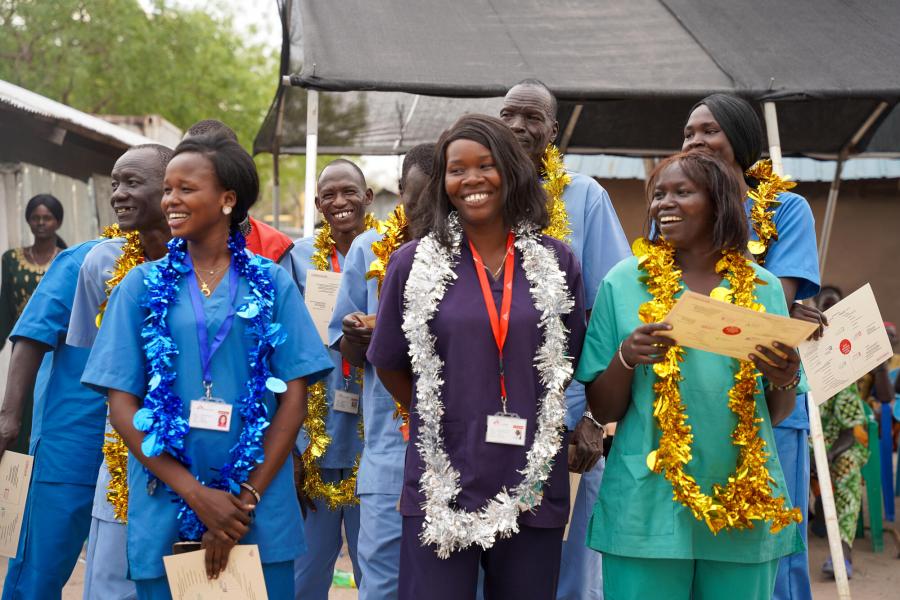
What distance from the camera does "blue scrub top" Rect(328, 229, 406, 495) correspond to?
4.29 metres

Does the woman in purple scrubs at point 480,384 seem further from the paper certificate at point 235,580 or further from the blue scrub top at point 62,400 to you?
the blue scrub top at point 62,400

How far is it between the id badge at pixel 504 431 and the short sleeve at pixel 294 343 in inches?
24.8

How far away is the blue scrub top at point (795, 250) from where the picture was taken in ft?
13.1

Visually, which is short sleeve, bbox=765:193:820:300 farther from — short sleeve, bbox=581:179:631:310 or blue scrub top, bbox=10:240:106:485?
blue scrub top, bbox=10:240:106:485

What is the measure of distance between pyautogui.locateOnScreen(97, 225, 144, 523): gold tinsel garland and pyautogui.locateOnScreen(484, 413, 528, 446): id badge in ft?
4.00

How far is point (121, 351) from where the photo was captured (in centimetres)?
337

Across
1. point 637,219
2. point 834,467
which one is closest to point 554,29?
point 834,467

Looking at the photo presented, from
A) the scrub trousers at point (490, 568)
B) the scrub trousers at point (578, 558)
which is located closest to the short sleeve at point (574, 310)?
the scrub trousers at point (490, 568)

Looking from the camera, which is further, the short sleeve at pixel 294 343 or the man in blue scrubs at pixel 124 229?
the man in blue scrubs at pixel 124 229

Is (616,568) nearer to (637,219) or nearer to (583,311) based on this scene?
(583,311)

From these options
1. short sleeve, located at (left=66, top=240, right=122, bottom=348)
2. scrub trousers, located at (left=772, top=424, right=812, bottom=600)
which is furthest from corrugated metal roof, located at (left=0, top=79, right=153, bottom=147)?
scrub trousers, located at (left=772, top=424, right=812, bottom=600)

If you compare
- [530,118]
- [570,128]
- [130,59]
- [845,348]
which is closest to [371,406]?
[530,118]

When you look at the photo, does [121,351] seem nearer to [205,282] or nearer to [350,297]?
[205,282]

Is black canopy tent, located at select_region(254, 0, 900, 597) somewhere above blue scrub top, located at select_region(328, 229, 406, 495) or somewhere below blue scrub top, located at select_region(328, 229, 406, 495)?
above
